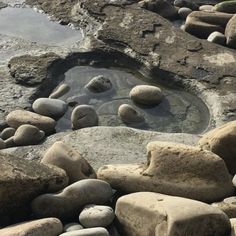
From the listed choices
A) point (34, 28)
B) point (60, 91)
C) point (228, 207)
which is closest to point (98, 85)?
point (60, 91)

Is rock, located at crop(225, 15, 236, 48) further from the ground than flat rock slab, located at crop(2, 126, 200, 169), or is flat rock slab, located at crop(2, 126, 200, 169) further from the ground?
rock, located at crop(225, 15, 236, 48)

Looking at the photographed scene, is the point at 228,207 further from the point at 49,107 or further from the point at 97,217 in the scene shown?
the point at 49,107

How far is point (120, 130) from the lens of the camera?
3.71m

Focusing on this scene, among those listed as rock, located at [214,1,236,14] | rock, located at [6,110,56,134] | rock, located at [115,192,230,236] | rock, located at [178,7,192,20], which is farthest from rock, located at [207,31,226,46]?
rock, located at [115,192,230,236]

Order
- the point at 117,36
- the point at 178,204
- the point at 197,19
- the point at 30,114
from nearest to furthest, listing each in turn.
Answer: the point at 178,204, the point at 30,114, the point at 117,36, the point at 197,19

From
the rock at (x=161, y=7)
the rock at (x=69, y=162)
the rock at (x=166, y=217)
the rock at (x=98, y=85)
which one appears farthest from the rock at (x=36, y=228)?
the rock at (x=161, y=7)

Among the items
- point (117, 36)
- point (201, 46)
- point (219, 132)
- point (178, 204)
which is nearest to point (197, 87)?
point (201, 46)

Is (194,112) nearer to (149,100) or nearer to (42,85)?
(149,100)

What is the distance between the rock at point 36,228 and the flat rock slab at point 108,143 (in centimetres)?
96

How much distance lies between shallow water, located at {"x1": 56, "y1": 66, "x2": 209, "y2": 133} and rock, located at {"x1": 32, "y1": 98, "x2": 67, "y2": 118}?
0.20ft

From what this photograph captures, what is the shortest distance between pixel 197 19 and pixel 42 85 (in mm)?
1864

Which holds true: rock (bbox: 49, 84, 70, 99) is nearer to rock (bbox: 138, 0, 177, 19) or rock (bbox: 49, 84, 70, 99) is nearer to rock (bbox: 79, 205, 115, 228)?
rock (bbox: 138, 0, 177, 19)

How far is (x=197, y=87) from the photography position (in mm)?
4402

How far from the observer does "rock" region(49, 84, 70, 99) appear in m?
4.34
